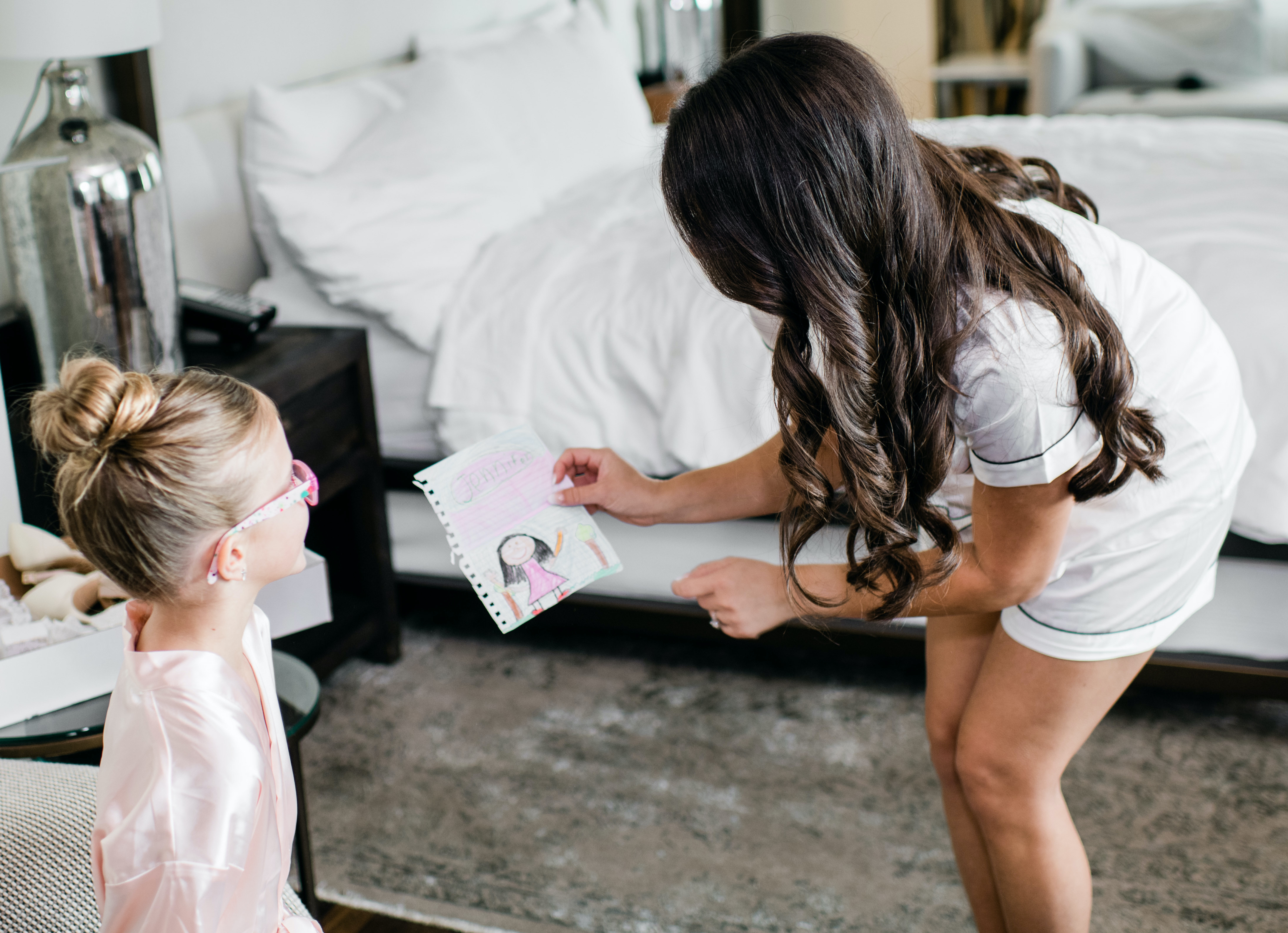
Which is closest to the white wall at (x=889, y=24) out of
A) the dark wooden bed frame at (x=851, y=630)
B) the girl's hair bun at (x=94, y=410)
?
the dark wooden bed frame at (x=851, y=630)

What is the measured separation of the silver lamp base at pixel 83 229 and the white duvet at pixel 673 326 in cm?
54

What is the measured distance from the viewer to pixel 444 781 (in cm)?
184

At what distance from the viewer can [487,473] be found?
3.85 feet

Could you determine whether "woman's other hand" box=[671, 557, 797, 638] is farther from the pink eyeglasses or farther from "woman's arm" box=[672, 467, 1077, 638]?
the pink eyeglasses

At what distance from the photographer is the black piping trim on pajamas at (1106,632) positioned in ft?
3.70

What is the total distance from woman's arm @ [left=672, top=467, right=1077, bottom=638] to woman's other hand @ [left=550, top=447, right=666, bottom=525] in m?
0.15

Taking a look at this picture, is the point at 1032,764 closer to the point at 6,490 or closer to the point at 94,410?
the point at 94,410

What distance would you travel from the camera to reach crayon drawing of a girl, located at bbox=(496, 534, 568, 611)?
44.4 inches

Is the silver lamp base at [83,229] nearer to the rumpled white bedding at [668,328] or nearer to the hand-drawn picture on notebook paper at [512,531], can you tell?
the rumpled white bedding at [668,328]

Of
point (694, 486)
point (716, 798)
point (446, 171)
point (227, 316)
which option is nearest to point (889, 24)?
point (446, 171)

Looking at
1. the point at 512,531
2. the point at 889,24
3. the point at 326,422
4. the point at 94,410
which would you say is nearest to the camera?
the point at 94,410

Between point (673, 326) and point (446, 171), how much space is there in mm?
626

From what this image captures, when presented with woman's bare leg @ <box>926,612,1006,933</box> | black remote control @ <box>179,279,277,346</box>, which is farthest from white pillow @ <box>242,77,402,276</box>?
woman's bare leg @ <box>926,612,1006,933</box>

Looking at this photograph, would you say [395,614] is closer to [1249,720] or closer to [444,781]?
[444,781]
